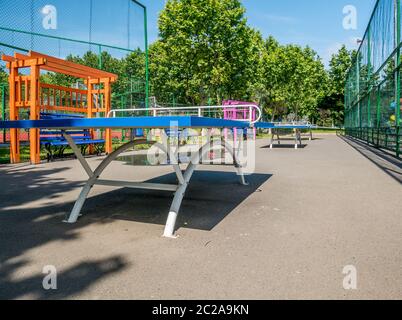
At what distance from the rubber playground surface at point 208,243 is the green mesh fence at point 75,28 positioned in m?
6.04

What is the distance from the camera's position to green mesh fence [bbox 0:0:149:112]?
933 centimetres

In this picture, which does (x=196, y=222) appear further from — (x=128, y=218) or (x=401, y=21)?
(x=401, y=21)

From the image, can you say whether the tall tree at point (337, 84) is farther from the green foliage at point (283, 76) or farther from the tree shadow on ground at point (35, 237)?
the tree shadow on ground at point (35, 237)

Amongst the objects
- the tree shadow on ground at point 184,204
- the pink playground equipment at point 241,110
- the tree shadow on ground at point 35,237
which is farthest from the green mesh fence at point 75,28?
the tree shadow on ground at point 184,204

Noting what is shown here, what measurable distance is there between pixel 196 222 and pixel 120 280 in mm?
1323

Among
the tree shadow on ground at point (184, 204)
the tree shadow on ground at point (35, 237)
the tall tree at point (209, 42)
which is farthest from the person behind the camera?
the tall tree at point (209, 42)

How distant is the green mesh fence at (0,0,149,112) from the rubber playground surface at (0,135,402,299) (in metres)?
6.04

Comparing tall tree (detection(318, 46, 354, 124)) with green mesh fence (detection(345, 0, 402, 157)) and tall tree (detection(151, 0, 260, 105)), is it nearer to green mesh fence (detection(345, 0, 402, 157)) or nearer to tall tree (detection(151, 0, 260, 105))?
tall tree (detection(151, 0, 260, 105))

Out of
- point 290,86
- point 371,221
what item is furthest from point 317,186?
point 290,86

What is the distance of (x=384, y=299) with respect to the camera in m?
1.91

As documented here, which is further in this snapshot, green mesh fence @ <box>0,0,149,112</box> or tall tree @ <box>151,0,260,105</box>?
tall tree @ <box>151,0,260,105</box>

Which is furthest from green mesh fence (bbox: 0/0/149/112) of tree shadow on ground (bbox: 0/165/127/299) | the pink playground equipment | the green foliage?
the green foliage

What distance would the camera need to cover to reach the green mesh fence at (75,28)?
30.6 ft

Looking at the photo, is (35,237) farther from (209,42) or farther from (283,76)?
(283,76)
